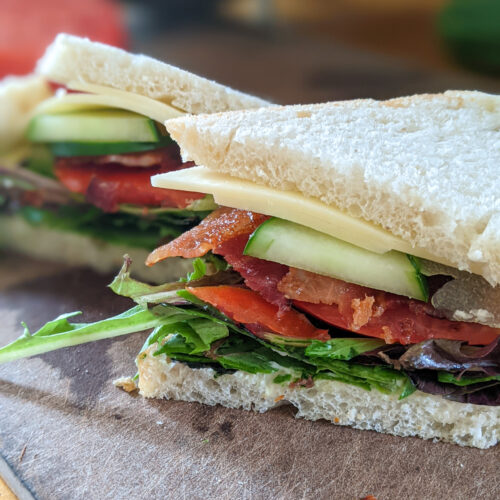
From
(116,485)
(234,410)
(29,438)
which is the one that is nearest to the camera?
(116,485)

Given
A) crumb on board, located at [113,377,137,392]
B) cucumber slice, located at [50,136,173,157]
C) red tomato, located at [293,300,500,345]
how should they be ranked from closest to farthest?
red tomato, located at [293,300,500,345] < crumb on board, located at [113,377,137,392] < cucumber slice, located at [50,136,173,157]

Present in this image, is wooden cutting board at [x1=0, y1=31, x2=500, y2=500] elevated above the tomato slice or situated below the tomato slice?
below

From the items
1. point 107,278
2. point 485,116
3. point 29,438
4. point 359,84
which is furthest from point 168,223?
point 359,84

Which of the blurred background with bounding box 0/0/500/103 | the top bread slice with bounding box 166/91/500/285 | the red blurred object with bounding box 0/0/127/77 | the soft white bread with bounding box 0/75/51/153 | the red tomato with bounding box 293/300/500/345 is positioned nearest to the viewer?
the top bread slice with bounding box 166/91/500/285

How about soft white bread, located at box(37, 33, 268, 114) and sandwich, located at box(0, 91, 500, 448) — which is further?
soft white bread, located at box(37, 33, 268, 114)

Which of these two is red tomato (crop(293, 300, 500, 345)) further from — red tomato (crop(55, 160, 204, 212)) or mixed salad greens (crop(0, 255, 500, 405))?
red tomato (crop(55, 160, 204, 212))

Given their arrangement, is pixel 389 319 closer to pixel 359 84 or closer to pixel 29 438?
pixel 29 438

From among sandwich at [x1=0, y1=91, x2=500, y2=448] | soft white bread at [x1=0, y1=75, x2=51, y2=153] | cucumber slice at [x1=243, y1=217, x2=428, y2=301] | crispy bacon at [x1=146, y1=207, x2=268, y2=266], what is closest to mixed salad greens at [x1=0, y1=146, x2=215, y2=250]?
soft white bread at [x1=0, y1=75, x2=51, y2=153]

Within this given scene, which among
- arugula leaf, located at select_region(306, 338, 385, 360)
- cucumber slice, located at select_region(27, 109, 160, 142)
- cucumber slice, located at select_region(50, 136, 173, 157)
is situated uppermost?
cucumber slice, located at select_region(27, 109, 160, 142)
